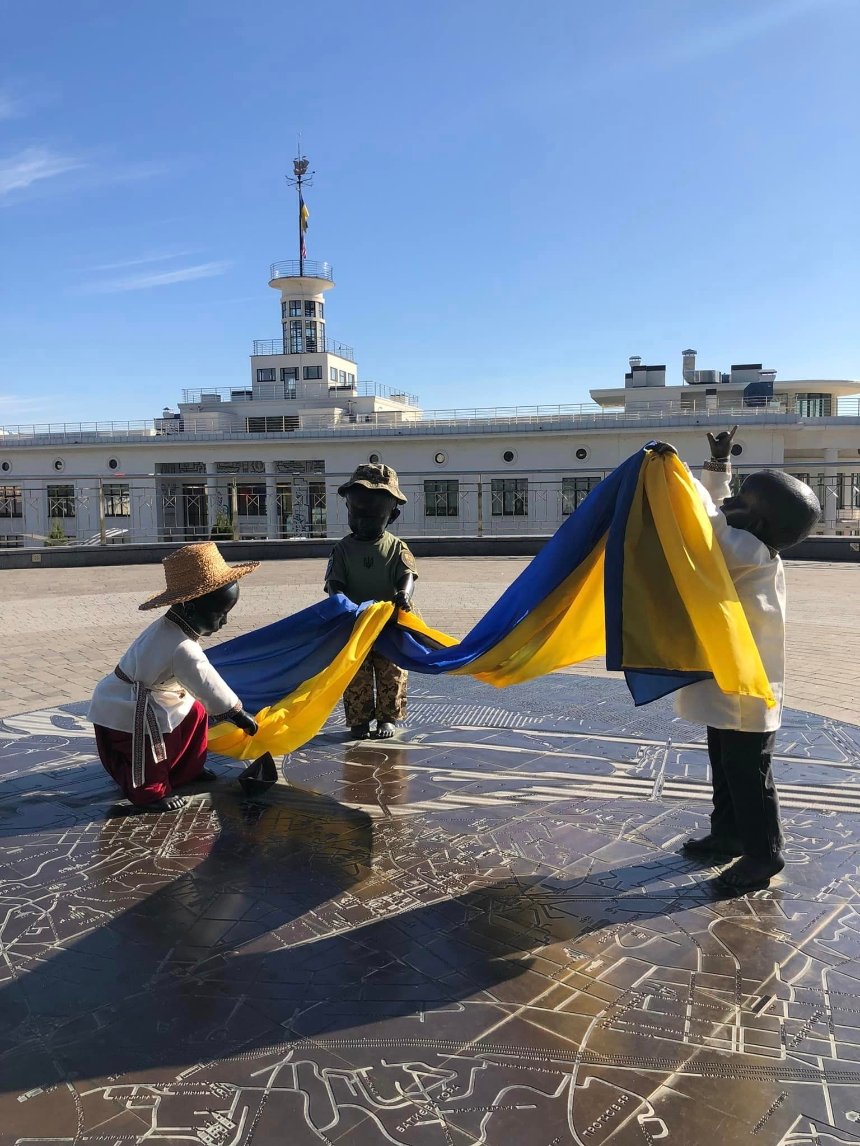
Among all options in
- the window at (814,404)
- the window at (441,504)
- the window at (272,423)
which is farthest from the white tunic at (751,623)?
the window at (814,404)

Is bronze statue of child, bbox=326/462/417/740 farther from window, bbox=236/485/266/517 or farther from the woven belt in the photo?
window, bbox=236/485/266/517

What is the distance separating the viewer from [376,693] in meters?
5.96

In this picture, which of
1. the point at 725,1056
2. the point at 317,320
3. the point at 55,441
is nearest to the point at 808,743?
the point at 725,1056

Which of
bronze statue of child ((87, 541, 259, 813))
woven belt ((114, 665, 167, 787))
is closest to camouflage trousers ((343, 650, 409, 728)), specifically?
bronze statue of child ((87, 541, 259, 813))

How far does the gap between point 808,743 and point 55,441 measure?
4295cm

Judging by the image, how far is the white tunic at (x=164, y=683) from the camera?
4266 millimetres

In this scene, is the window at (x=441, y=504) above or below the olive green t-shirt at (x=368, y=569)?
above

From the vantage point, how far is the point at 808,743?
5.50 meters

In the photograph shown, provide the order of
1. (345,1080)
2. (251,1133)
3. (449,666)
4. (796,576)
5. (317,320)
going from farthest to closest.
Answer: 1. (317,320)
2. (796,576)
3. (449,666)
4. (345,1080)
5. (251,1133)

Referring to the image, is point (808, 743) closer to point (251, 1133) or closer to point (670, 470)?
point (670, 470)

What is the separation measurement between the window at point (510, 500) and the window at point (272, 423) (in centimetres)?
1549

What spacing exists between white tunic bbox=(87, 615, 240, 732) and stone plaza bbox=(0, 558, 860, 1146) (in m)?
0.54

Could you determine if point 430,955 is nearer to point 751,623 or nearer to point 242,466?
point 751,623

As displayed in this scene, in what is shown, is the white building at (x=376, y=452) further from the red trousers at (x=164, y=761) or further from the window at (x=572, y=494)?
the red trousers at (x=164, y=761)
